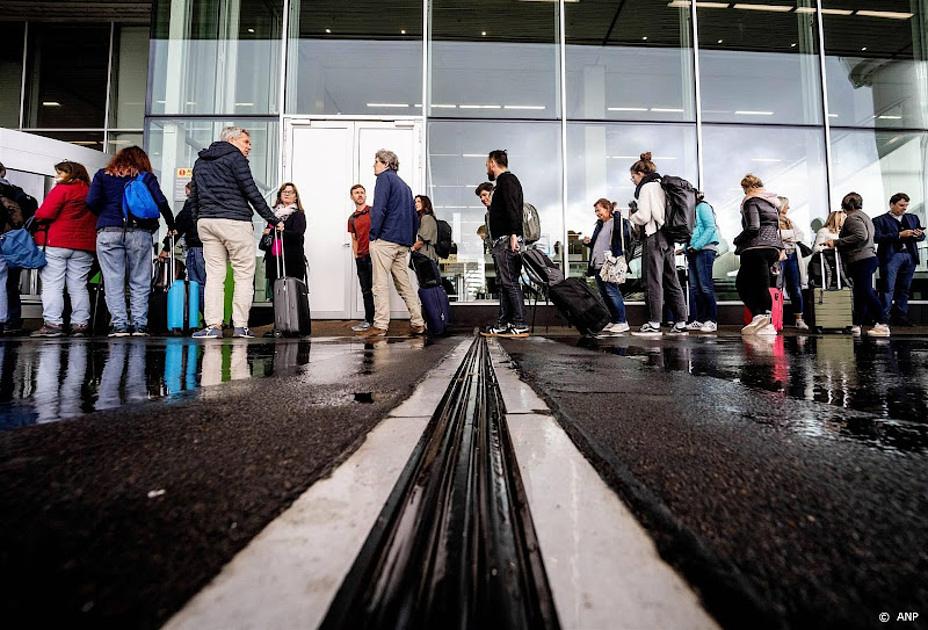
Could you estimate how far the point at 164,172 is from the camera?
862 centimetres

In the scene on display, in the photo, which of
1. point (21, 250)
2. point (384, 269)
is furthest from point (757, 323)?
point (21, 250)

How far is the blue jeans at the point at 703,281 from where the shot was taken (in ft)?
20.8

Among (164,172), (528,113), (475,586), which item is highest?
(528,113)

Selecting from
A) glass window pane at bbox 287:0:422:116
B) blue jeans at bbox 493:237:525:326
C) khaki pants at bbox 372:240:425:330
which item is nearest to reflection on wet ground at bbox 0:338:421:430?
khaki pants at bbox 372:240:425:330

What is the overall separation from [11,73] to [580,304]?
52.4ft

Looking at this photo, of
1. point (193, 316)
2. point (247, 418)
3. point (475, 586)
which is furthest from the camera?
point (193, 316)

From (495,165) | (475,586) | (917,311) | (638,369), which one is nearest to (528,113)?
(495,165)

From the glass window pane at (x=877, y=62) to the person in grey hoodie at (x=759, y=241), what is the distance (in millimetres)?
7134

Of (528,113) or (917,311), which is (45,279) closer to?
(528,113)

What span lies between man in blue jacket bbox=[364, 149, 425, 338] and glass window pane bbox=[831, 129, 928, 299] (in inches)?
366

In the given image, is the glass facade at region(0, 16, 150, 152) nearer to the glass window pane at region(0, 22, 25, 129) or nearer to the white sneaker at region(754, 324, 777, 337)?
the glass window pane at region(0, 22, 25, 129)

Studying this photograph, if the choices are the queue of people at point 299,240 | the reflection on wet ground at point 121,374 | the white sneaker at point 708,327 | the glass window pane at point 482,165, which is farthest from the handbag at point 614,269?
the reflection on wet ground at point 121,374

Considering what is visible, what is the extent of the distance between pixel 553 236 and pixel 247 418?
8.81m

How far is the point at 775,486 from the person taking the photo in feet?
2.22
